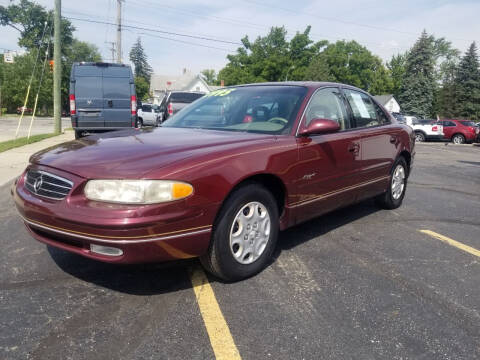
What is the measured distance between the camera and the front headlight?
2.41m

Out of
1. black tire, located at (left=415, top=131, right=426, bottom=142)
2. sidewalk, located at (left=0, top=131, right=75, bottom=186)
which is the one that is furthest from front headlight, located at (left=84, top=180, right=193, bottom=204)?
black tire, located at (left=415, top=131, right=426, bottom=142)

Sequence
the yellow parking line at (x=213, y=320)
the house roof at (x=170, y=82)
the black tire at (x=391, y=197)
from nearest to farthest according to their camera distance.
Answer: the yellow parking line at (x=213, y=320), the black tire at (x=391, y=197), the house roof at (x=170, y=82)

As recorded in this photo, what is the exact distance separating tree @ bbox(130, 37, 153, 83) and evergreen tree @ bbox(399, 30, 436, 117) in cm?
6201

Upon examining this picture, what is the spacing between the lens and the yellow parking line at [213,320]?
218cm

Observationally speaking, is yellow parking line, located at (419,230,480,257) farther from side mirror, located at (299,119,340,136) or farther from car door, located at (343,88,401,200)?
side mirror, located at (299,119,340,136)

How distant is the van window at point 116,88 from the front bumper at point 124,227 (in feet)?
35.2

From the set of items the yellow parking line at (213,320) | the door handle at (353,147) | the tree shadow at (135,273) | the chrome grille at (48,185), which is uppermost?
the door handle at (353,147)

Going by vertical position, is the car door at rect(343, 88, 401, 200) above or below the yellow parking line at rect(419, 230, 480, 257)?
above

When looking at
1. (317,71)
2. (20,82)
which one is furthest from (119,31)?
(317,71)

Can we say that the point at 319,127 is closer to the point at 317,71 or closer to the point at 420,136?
the point at 420,136

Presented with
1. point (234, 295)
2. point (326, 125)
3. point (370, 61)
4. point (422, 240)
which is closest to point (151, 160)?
point (234, 295)

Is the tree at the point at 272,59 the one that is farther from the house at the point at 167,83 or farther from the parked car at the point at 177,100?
the parked car at the point at 177,100

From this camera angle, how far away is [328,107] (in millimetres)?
3953

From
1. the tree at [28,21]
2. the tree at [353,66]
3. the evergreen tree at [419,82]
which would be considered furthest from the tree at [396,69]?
the tree at [28,21]
